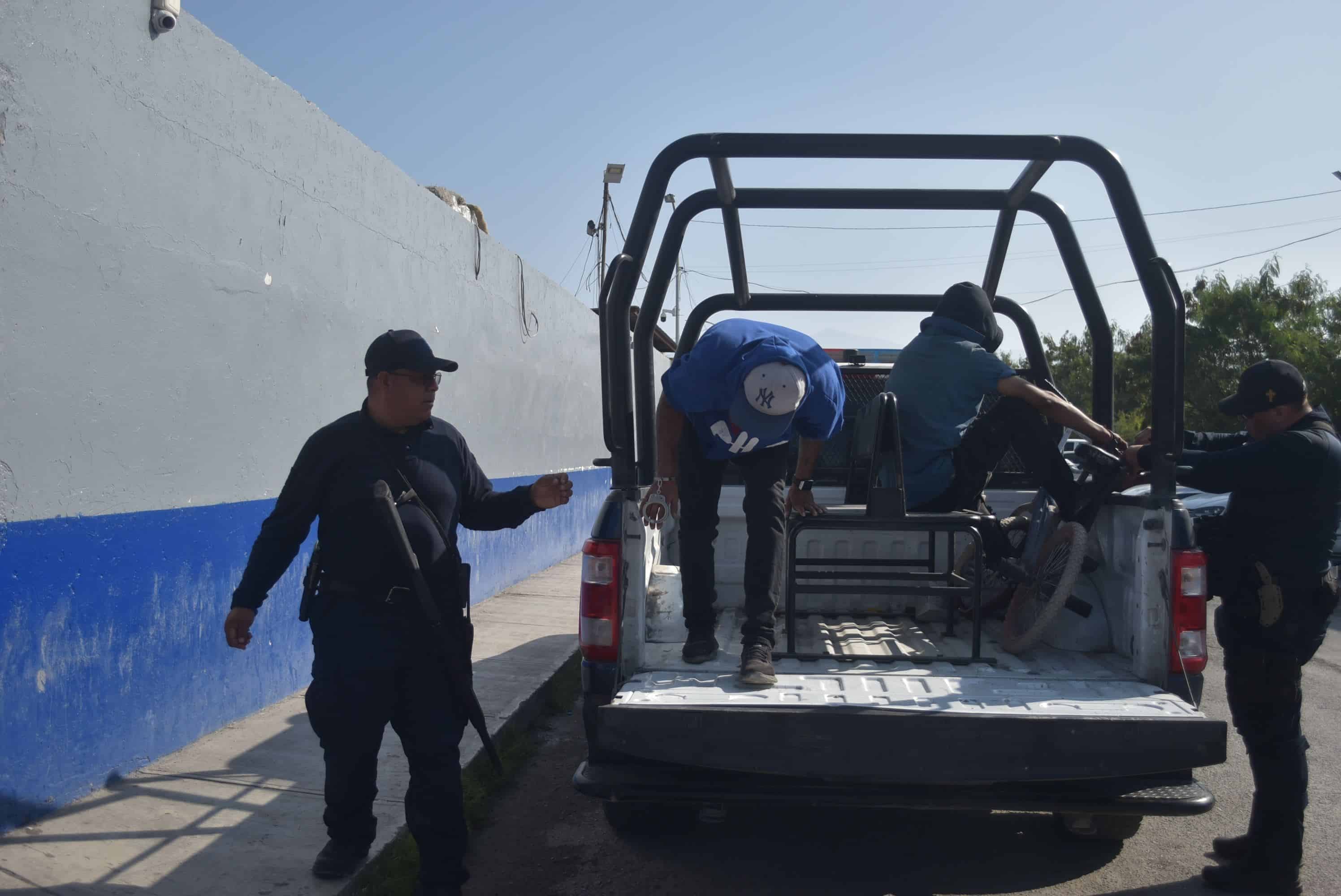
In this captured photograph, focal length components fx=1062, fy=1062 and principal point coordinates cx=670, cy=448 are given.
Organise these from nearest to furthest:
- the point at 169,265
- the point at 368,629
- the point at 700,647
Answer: the point at 368,629
the point at 700,647
the point at 169,265

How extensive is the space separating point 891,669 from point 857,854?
0.84 metres

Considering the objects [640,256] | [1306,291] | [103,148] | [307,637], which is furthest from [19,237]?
[1306,291]

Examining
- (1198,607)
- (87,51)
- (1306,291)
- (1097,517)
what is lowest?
(1198,607)

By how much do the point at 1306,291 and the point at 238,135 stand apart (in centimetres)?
3091

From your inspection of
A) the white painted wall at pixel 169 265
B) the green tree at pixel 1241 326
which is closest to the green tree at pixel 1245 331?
the green tree at pixel 1241 326

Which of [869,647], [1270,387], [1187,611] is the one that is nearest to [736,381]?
[869,647]

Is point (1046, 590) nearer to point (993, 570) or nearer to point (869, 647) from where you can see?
point (993, 570)

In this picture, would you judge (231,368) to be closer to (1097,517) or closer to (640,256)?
(640,256)

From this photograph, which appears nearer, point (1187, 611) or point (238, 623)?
point (238, 623)

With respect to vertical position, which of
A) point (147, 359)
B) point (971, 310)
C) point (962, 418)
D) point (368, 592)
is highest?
point (971, 310)

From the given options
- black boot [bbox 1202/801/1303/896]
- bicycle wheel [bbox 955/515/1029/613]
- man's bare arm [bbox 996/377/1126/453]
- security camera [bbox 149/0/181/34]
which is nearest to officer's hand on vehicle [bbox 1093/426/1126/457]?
man's bare arm [bbox 996/377/1126/453]

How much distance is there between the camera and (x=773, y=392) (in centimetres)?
357

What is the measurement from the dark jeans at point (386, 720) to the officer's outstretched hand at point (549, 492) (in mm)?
592

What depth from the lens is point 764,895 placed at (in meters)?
3.64
